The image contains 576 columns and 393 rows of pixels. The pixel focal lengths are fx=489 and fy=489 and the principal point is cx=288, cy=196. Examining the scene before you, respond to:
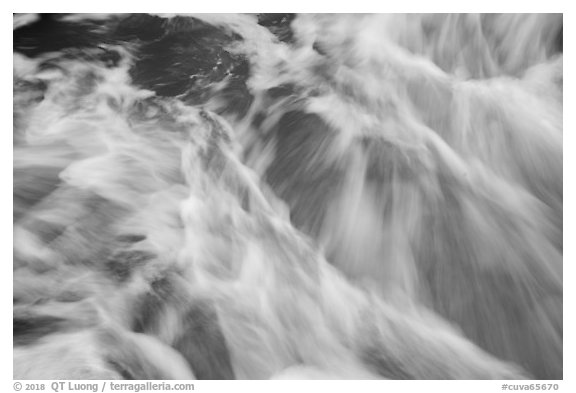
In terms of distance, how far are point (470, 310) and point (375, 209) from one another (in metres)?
0.44

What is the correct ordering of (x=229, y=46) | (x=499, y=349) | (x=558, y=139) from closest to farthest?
1. (x=499, y=349)
2. (x=558, y=139)
3. (x=229, y=46)

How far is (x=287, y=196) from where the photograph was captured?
1.65 metres

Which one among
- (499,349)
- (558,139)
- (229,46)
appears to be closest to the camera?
(499,349)

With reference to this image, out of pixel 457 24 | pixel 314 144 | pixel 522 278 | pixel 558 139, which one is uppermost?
pixel 457 24

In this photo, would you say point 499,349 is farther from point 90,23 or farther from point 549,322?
point 90,23

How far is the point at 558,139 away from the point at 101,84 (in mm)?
1592

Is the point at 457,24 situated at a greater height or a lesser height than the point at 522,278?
greater

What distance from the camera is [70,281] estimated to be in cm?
156

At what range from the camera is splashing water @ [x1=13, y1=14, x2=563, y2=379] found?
5.06 feet

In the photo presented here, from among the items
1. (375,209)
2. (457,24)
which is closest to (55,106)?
(375,209)

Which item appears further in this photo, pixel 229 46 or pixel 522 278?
pixel 229 46

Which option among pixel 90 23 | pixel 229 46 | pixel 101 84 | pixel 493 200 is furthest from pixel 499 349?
pixel 90 23

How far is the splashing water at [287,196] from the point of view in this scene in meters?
1.54

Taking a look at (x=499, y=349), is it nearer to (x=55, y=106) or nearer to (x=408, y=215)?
(x=408, y=215)
